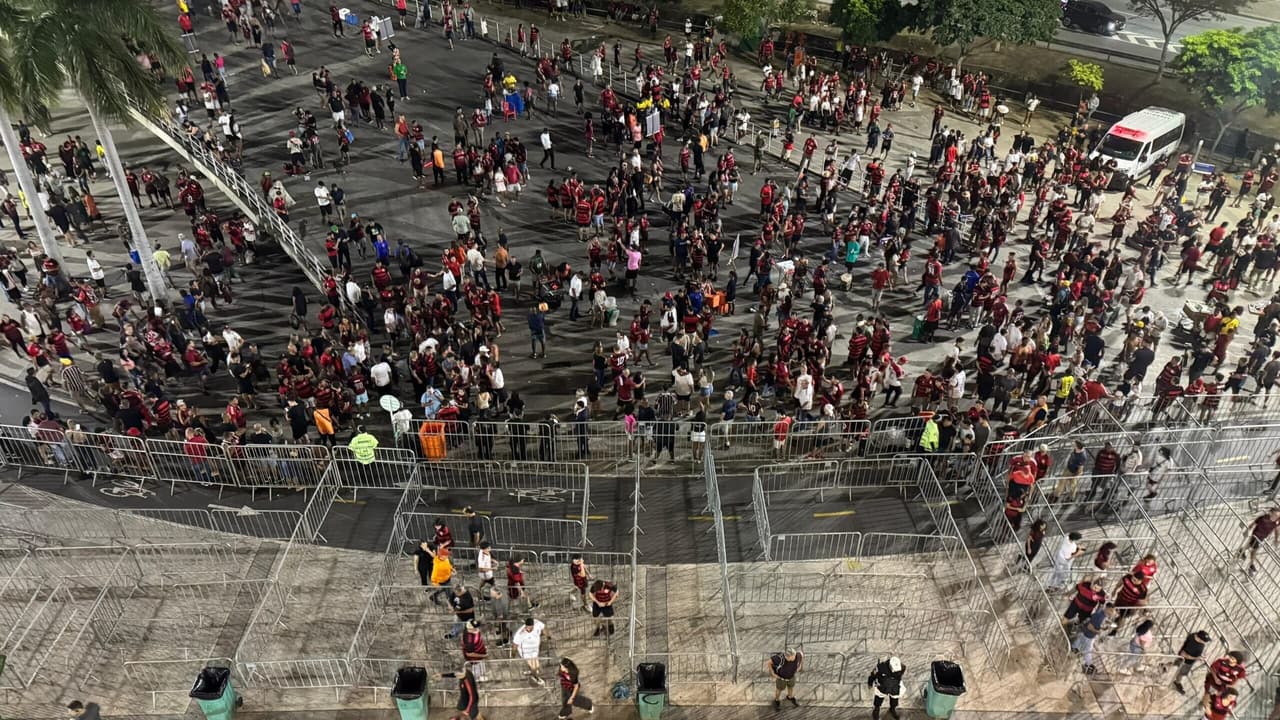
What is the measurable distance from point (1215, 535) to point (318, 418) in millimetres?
20560

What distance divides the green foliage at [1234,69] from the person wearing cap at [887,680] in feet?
110

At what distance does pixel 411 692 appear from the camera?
16266 millimetres

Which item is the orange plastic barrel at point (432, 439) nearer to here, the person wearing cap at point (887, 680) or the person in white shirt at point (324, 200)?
the person wearing cap at point (887, 680)

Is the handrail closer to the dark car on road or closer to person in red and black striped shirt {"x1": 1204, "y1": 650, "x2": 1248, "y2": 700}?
person in red and black striped shirt {"x1": 1204, "y1": 650, "x2": 1248, "y2": 700}

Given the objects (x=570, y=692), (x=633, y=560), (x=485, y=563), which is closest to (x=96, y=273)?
(x=485, y=563)

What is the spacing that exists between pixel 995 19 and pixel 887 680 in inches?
1419

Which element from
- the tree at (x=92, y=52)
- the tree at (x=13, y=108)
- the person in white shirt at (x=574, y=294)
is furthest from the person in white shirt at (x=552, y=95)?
the tree at (x=13, y=108)

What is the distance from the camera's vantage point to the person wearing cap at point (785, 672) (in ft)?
52.7

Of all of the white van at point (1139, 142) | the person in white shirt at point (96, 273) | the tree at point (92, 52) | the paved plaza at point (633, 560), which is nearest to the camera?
the paved plaza at point (633, 560)

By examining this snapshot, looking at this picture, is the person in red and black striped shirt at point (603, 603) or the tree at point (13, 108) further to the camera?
the tree at point (13, 108)

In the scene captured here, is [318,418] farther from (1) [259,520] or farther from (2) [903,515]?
(2) [903,515]

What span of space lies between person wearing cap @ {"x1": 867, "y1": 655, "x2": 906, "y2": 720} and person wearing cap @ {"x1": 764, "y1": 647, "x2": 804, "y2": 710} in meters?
1.29

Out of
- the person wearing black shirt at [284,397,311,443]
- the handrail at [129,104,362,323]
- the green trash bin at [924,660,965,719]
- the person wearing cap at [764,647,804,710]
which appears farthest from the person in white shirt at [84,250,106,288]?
the green trash bin at [924,660,965,719]

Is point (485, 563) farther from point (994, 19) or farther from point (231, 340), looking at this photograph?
point (994, 19)
